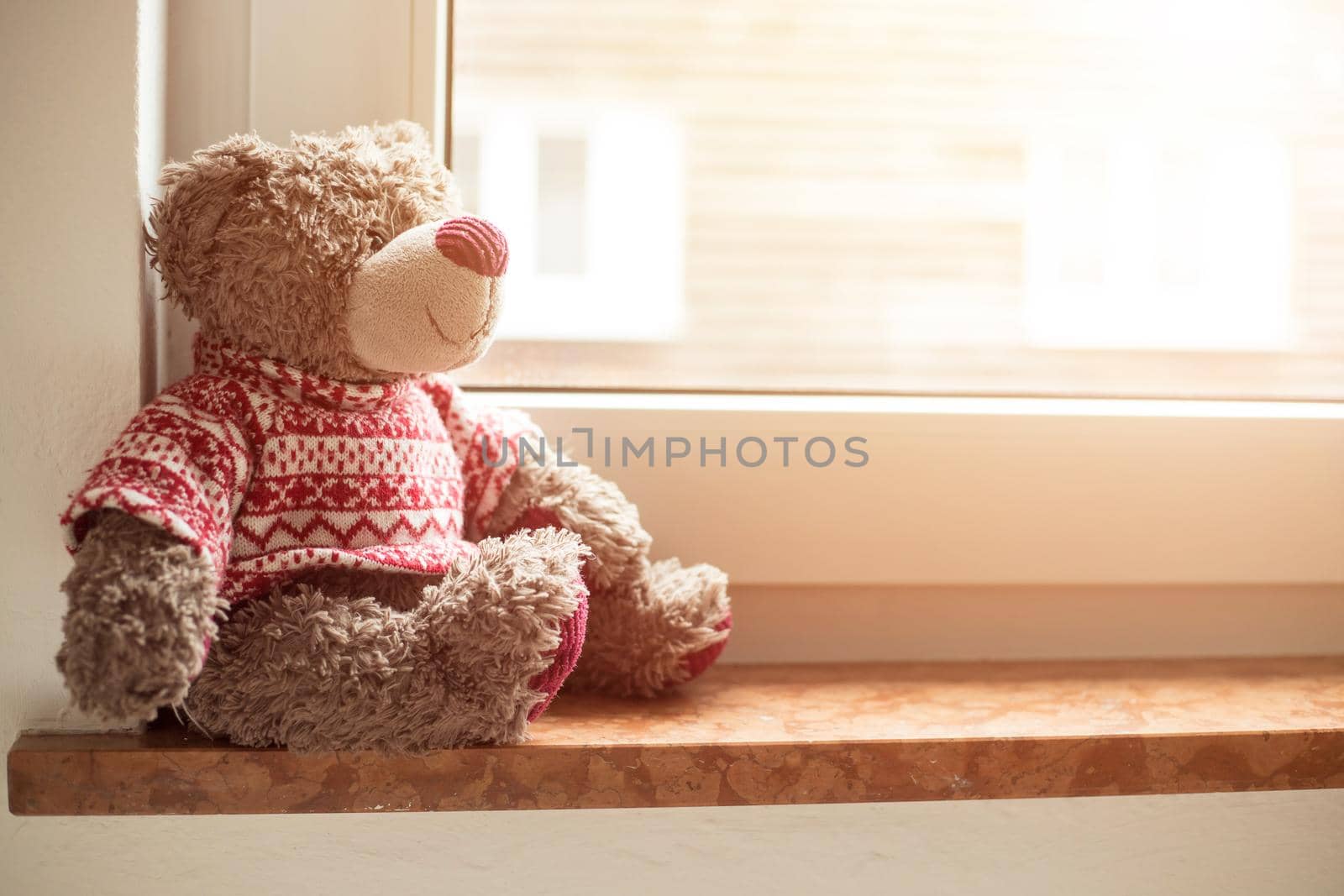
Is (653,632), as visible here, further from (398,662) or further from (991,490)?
(991,490)

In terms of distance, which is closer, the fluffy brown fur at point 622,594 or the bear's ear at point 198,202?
the bear's ear at point 198,202

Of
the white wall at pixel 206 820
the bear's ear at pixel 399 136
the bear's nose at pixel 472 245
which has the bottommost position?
the white wall at pixel 206 820

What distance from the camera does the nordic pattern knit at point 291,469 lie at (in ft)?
1.66

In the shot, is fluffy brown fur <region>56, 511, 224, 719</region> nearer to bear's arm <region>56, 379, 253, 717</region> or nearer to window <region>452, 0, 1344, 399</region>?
bear's arm <region>56, 379, 253, 717</region>

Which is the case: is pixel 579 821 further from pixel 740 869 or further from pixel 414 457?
pixel 414 457

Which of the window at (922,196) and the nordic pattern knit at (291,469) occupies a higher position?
the window at (922,196)

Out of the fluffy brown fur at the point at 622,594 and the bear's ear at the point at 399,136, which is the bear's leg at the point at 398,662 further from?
the bear's ear at the point at 399,136

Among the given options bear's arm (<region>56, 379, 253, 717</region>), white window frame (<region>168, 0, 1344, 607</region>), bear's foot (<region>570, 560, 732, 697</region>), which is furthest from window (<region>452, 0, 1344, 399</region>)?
bear's arm (<region>56, 379, 253, 717</region>)

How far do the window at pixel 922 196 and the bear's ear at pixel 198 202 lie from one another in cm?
24

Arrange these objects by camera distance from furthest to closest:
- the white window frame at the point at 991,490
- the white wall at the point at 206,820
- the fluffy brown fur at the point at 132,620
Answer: the white window frame at the point at 991,490 → the white wall at the point at 206,820 → the fluffy brown fur at the point at 132,620

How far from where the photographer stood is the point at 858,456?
75 cm

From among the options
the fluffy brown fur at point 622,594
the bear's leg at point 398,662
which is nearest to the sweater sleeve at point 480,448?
the fluffy brown fur at point 622,594

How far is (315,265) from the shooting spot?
539 millimetres

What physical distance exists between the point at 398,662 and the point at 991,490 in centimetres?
46
